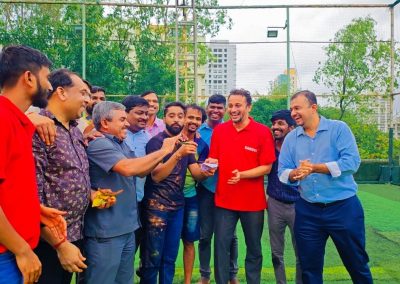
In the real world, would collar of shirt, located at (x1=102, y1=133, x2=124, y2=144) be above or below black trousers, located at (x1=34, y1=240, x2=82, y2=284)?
above

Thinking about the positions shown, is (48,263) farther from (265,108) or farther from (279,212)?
(265,108)

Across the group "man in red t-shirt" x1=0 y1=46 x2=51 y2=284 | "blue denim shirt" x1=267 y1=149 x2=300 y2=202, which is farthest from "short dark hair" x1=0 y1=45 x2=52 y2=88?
"blue denim shirt" x1=267 y1=149 x2=300 y2=202

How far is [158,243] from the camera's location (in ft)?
13.2

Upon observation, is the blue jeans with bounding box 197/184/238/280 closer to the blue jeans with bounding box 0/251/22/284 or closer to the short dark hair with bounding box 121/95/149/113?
the short dark hair with bounding box 121/95/149/113

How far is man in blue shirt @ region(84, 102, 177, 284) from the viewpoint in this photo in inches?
122

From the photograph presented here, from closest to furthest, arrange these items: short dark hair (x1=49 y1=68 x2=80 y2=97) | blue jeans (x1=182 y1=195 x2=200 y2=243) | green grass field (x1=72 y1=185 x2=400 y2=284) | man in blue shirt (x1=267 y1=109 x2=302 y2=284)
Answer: short dark hair (x1=49 y1=68 x2=80 y2=97) → man in blue shirt (x1=267 y1=109 x2=302 y2=284) → blue jeans (x1=182 y1=195 x2=200 y2=243) → green grass field (x1=72 y1=185 x2=400 y2=284)

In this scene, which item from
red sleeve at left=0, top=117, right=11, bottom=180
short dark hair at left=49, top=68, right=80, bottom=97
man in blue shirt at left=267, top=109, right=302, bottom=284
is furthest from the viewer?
man in blue shirt at left=267, top=109, right=302, bottom=284

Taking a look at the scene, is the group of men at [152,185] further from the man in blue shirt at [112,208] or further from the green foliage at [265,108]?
the green foliage at [265,108]

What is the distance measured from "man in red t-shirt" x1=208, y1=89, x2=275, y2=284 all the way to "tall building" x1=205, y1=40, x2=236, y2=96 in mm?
7382

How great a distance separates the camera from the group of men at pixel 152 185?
2104mm

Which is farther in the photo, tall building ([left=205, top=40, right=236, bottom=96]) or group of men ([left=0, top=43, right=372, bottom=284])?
tall building ([left=205, top=40, right=236, bottom=96])

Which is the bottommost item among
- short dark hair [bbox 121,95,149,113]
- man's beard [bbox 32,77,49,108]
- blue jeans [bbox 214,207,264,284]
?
blue jeans [bbox 214,207,264,284]

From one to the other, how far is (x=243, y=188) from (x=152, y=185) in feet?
2.89

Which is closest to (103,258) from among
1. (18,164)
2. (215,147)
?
(18,164)
